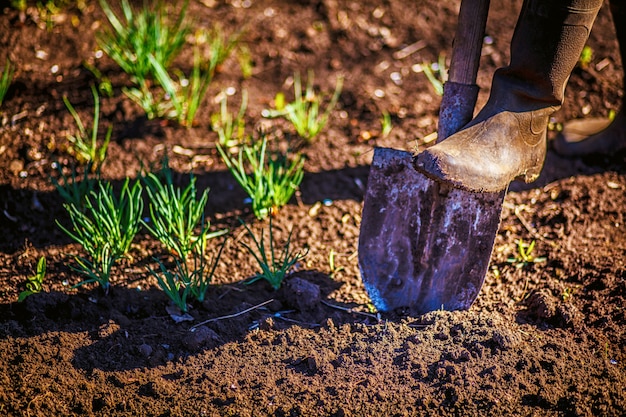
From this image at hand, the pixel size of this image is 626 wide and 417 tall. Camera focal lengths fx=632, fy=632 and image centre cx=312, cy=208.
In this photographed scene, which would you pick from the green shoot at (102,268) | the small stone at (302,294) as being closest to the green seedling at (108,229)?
the green shoot at (102,268)

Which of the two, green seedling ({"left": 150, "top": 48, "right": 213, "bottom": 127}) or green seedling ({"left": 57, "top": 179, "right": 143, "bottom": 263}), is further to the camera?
green seedling ({"left": 150, "top": 48, "right": 213, "bottom": 127})

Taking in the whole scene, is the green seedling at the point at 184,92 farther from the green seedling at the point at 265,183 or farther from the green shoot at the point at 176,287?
the green shoot at the point at 176,287

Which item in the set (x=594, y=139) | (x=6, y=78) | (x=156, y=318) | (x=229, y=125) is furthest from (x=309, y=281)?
(x=6, y=78)

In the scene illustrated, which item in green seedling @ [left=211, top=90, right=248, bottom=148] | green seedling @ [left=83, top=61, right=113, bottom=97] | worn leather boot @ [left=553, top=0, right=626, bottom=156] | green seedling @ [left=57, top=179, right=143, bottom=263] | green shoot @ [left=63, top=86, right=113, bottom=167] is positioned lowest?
→ green seedling @ [left=57, top=179, right=143, bottom=263]

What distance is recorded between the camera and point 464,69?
2094mm

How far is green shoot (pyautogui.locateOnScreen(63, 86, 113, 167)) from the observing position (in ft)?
8.94

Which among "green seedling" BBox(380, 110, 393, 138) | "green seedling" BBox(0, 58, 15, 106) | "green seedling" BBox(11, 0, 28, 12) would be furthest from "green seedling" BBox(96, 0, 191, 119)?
"green seedling" BBox(380, 110, 393, 138)

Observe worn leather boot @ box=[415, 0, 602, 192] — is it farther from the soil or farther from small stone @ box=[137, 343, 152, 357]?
small stone @ box=[137, 343, 152, 357]

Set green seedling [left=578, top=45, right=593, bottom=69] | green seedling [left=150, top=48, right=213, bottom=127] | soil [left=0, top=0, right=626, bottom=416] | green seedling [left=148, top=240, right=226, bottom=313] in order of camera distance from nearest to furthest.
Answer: soil [left=0, top=0, right=626, bottom=416] < green seedling [left=148, top=240, right=226, bottom=313] < green seedling [left=150, top=48, right=213, bottom=127] < green seedling [left=578, top=45, right=593, bottom=69]

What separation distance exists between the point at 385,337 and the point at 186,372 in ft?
2.08

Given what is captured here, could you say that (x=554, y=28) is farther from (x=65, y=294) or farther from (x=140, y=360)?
(x=65, y=294)

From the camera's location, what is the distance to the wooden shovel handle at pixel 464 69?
2.05 meters

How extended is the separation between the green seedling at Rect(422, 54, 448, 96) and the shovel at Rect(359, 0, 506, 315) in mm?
1022

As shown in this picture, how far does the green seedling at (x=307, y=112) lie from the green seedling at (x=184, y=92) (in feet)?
1.14
